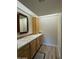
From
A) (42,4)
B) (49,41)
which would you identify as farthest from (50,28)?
(42,4)

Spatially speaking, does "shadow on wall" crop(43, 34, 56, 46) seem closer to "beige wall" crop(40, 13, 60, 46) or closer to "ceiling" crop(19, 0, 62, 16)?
"beige wall" crop(40, 13, 60, 46)

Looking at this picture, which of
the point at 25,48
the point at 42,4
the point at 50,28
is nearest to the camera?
the point at 25,48

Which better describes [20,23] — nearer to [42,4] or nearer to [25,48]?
[42,4]

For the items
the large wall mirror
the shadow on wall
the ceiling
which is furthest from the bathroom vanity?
the shadow on wall

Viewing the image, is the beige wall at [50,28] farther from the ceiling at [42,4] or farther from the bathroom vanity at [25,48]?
the bathroom vanity at [25,48]

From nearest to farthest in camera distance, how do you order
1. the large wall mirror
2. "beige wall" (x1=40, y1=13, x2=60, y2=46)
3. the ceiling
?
the ceiling
the large wall mirror
"beige wall" (x1=40, y1=13, x2=60, y2=46)

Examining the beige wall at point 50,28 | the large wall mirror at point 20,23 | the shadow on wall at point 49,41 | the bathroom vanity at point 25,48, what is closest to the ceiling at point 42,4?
the large wall mirror at point 20,23

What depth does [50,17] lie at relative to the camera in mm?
6121

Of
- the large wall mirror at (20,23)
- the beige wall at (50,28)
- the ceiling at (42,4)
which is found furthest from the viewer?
the beige wall at (50,28)

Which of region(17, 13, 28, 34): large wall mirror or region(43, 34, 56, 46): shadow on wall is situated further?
region(43, 34, 56, 46): shadow on wall

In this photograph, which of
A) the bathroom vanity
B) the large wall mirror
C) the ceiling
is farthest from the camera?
the large wall mirror
